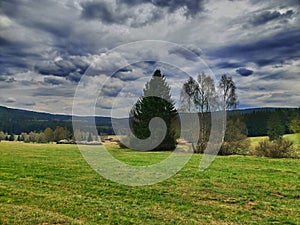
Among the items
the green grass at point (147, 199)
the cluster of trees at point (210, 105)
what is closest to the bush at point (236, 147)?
the cluster of trees at point (210, 105)

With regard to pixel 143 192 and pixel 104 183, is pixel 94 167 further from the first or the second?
pixel 143 192

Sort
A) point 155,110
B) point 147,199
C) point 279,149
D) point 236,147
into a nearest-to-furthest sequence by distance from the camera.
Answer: point 147,199 → point 279,149 → point 236,147 → point 155,110

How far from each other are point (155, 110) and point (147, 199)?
31.4 m

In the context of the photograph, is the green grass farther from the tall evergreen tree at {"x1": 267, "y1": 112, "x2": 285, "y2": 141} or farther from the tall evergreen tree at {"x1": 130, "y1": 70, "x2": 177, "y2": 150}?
the tall evergreen tree at {"x1": 267, "y1": 112, "x2": 285, "y2": 141}

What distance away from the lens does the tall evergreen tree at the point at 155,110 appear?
42875 millimetres

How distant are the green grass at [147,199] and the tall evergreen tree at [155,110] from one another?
79.7 feet

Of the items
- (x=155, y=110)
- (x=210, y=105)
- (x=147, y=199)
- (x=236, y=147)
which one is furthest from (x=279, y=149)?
(x=147, y=199)

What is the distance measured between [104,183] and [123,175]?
2516 mm

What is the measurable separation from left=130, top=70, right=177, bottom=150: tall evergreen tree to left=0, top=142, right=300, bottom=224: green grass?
24292mm

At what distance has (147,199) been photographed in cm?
1276

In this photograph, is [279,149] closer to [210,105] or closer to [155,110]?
[210,105]

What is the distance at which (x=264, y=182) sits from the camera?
1684 cm

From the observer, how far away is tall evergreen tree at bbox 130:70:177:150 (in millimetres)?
42875

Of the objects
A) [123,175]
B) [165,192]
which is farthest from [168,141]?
[165,192]
